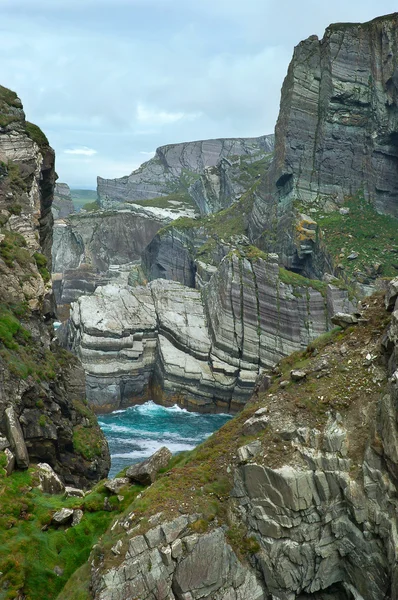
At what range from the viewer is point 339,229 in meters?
92.3

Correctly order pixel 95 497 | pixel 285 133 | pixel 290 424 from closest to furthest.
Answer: pixel 290 424
pixel 95 497
pixel 285 133

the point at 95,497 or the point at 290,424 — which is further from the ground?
the point at 290,424

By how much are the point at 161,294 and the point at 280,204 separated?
41.5 m

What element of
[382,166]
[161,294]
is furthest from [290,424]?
[382,166]

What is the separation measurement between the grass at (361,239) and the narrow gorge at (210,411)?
1.24 feet

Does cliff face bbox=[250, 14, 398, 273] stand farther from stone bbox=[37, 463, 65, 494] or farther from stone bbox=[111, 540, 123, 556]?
stone bbox=[111, 540, 123, 556]

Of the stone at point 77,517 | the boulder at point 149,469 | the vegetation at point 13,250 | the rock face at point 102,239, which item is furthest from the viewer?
the rock face at point 102,239

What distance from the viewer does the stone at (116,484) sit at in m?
23.8

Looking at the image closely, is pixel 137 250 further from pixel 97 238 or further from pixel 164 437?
pixel 164 437

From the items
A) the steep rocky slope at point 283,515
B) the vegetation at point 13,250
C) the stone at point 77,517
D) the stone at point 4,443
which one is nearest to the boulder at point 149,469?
the steep rocky slope at point 283,515

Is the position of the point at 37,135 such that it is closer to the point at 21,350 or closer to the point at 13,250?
the point at 13,250

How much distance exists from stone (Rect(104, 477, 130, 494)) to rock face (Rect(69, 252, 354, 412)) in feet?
143

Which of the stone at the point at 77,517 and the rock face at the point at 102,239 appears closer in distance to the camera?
the stone at the point at 77,517

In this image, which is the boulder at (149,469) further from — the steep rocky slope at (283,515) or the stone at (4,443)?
the stone at (4,443)
